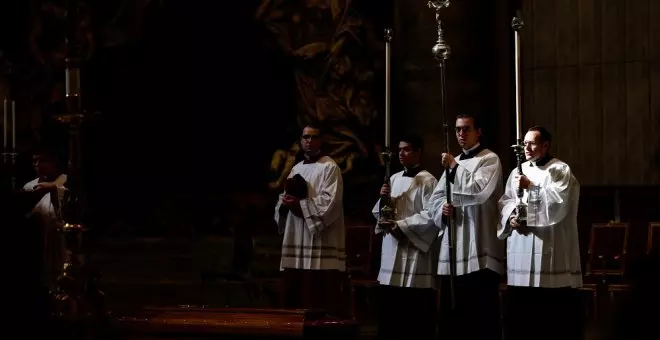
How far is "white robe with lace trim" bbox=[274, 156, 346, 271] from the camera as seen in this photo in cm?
898

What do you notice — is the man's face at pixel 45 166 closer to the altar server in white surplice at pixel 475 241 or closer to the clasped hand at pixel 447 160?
the altar server in white surplice at pixel 475 241

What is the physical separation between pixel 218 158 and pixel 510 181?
17.2 feet

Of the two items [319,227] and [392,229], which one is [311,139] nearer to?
[319,227]

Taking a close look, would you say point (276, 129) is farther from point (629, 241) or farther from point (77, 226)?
point (77, 226)

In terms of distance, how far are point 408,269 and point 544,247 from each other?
123 centimetres

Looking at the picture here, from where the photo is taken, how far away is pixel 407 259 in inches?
331

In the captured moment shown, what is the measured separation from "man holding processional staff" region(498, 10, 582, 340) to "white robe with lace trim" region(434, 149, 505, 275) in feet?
0.52

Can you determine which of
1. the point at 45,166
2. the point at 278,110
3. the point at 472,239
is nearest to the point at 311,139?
the point at 472,239

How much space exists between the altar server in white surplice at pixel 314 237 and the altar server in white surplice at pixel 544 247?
1692 millimetres

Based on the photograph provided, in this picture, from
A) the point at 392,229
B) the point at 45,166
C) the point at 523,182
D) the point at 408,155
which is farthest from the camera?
the point at 45,166

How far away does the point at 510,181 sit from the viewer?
7965 millimetres

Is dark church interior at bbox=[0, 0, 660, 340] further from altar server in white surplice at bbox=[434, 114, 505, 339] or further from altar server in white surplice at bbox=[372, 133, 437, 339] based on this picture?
altar server in white surplice at bbox=[434, 114, 505, 339]

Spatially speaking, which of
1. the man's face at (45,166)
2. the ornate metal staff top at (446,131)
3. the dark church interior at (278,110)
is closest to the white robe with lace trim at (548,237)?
the ornate metal staff top at (446,131)

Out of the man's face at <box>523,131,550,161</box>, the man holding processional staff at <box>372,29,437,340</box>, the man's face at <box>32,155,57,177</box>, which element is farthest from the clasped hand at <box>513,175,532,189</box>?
the man's face at <box>32,155,57,177</box>
